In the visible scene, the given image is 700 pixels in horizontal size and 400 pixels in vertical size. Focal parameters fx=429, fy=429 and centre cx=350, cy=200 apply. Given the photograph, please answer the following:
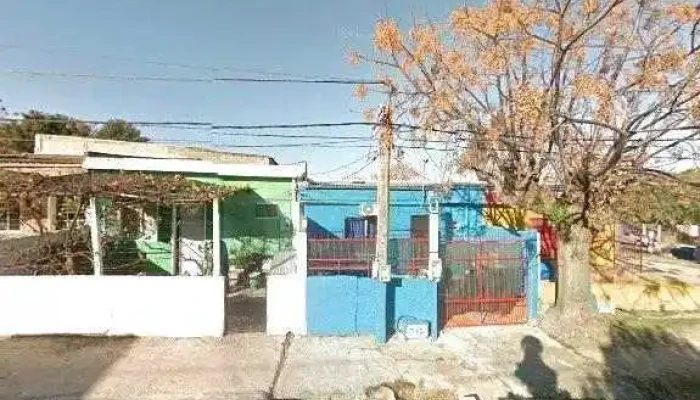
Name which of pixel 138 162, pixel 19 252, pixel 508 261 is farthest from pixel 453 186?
pixel 19 252

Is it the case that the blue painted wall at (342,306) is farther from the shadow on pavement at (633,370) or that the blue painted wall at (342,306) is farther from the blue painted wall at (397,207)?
the blue painted wall at (397,207)

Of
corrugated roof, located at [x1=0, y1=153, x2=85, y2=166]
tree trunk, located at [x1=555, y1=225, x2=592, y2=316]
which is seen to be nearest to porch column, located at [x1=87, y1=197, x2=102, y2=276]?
corrugated roof, located at [x1=0, y1=153, x2=85, y2=166]

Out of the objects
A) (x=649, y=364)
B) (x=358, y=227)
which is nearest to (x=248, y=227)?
(x=358, y=227)

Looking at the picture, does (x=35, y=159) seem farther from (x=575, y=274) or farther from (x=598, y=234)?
(x=598, y=234)

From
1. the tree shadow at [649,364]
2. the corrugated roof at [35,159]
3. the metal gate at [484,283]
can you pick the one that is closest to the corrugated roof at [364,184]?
the metal gate at [484,283]

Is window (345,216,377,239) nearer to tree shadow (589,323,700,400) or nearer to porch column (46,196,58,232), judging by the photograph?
tree shadow (589,323,700,400)

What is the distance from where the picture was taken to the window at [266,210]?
12.5 m

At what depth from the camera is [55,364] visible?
6.62m

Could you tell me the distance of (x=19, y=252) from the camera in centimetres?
852

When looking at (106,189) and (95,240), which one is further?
(95,240)

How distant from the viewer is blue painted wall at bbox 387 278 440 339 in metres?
8.02

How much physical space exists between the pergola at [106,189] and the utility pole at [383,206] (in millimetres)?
3494

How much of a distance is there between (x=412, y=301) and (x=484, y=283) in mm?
1773

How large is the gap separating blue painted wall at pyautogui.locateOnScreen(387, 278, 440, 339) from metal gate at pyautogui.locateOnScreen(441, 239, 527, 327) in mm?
617
